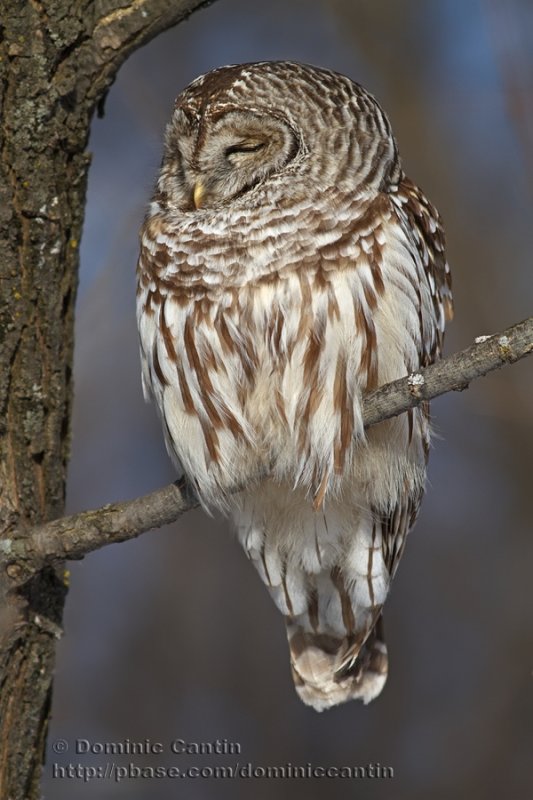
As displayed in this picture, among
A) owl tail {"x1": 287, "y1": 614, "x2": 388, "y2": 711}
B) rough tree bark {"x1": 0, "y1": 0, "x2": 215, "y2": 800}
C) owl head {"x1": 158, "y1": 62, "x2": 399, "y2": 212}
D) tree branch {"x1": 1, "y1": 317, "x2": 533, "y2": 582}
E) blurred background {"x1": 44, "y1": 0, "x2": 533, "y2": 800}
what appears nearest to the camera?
tree branch {"x1": 1, "y1": 317, "x2": 533, "y2": 582}

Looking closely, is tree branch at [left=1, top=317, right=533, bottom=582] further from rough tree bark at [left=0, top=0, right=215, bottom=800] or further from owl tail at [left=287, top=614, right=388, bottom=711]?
owl tail at [left=287, top=614, right=388, bottom=711]

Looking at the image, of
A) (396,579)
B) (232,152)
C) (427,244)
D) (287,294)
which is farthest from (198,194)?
(396,579)

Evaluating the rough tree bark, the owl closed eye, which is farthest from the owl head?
the rough tree bark

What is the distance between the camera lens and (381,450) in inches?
138

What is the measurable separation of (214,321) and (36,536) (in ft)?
2.66

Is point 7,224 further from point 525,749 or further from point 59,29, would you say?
point 525,749

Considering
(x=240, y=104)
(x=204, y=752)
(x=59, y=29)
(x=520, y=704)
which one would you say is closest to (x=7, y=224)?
(x=59, y=29)

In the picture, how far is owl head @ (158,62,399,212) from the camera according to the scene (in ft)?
11.2

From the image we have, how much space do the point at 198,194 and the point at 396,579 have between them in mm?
3554

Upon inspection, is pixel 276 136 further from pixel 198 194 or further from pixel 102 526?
pixel 102 526

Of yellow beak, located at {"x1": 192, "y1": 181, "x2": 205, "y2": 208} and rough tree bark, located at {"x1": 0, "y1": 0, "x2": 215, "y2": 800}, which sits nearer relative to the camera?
rough tree bark, located at {"x1": 0, "y1": 0, "x2": 215, "y2": 800}

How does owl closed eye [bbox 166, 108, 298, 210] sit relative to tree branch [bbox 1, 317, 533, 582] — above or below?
above

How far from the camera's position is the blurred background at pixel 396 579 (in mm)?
5914

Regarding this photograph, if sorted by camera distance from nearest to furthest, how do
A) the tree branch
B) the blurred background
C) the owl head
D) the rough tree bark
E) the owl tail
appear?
1. the tree branch
2. the rough tree bark
3. the owl head
4. the owl tail
5. the blurred background
